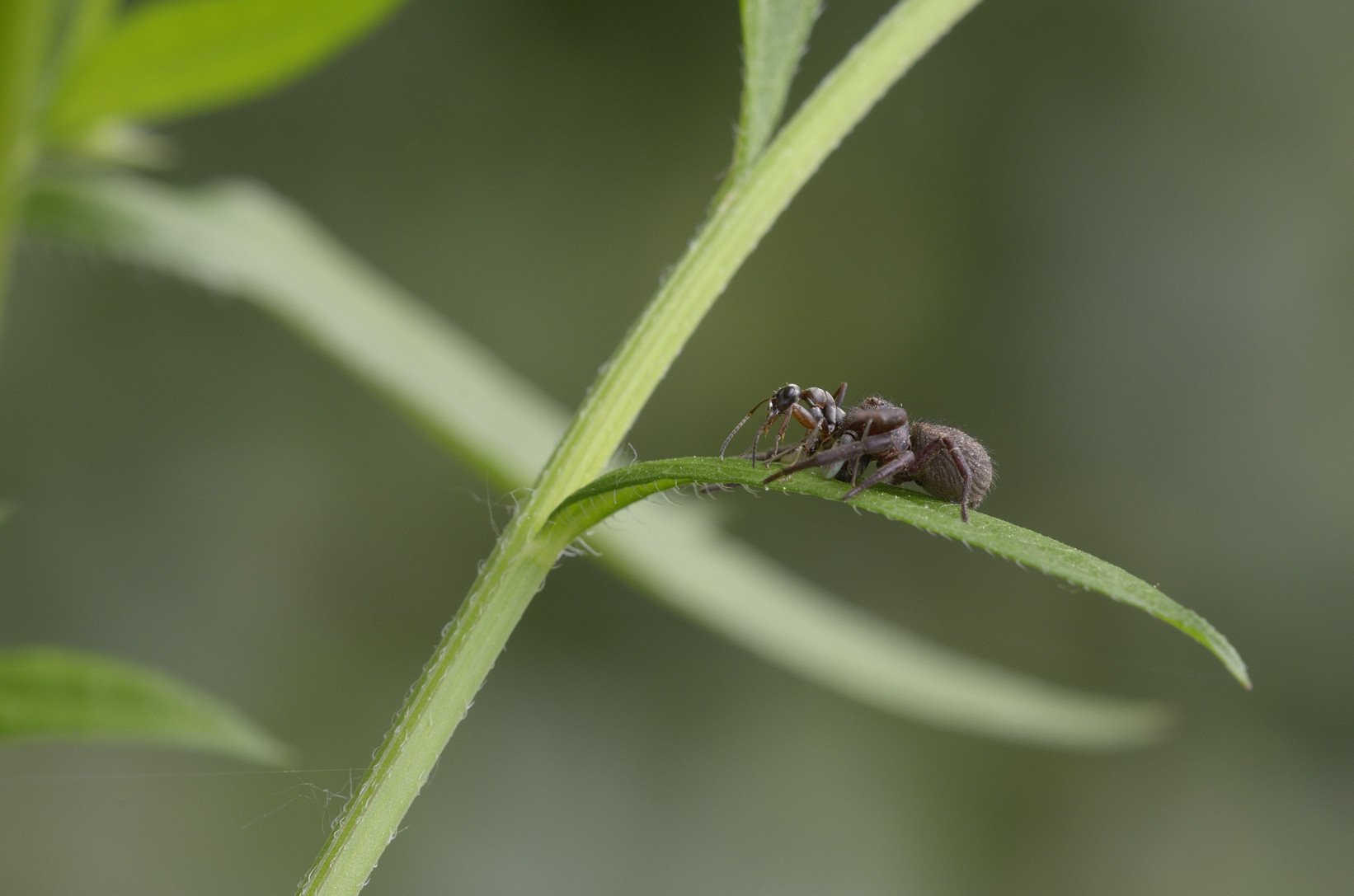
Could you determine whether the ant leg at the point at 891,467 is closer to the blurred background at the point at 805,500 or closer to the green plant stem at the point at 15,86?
the green plant stem at the point at 15,86

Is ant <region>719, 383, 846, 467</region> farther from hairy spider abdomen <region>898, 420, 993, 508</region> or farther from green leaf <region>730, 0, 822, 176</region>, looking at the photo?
green leaf <region>730, 0, 822, 176</region>

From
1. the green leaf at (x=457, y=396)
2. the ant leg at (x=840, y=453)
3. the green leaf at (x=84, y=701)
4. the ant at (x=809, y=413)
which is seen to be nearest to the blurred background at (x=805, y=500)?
the green leaf at (x=457, y=396)

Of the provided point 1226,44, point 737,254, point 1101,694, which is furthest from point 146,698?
point 1226,44

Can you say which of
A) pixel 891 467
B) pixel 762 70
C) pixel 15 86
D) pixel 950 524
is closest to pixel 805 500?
pixel 891 467

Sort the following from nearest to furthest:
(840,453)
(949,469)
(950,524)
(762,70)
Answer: (950,524)
(762,70)
(840,453)
(949,469)

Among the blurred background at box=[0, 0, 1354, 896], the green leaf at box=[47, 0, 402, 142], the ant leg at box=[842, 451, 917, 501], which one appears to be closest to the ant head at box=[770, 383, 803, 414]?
the ant leg at box=[842, 451, 917, 501]

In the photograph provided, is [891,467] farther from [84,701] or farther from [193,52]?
[193,52]
